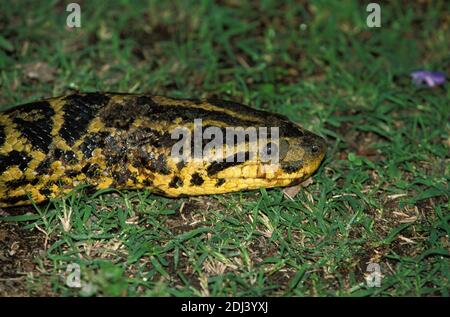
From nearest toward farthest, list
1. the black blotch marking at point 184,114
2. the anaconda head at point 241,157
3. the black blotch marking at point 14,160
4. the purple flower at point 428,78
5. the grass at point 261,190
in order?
1. the grass at point 261,190
2. the black blotch marking at point 14,160
3. the anaconda head at point 241,157
4. the black blotch marking at point 184,114
5. the purple flower at point 428,78

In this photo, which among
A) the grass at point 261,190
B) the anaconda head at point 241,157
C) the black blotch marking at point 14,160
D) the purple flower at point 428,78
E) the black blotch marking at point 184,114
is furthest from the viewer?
the purple flower at point 428,78

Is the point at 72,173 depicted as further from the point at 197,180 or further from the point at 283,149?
the point at 283,149

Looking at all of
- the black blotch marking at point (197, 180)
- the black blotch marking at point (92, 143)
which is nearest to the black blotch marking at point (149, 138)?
the black blotch marking at point (92, 143)

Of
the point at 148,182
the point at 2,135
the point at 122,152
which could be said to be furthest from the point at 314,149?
the point at 2,135

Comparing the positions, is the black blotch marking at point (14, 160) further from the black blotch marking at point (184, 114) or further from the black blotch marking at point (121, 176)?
the black blotch marking at point (184, 114)

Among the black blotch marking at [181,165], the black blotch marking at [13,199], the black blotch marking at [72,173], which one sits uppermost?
the black blotch marking at [181,165]

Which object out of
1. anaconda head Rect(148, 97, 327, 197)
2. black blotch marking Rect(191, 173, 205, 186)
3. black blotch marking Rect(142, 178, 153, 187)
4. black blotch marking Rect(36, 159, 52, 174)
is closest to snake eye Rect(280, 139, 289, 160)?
anaconda head Rect(148, 97, 327, 197)
